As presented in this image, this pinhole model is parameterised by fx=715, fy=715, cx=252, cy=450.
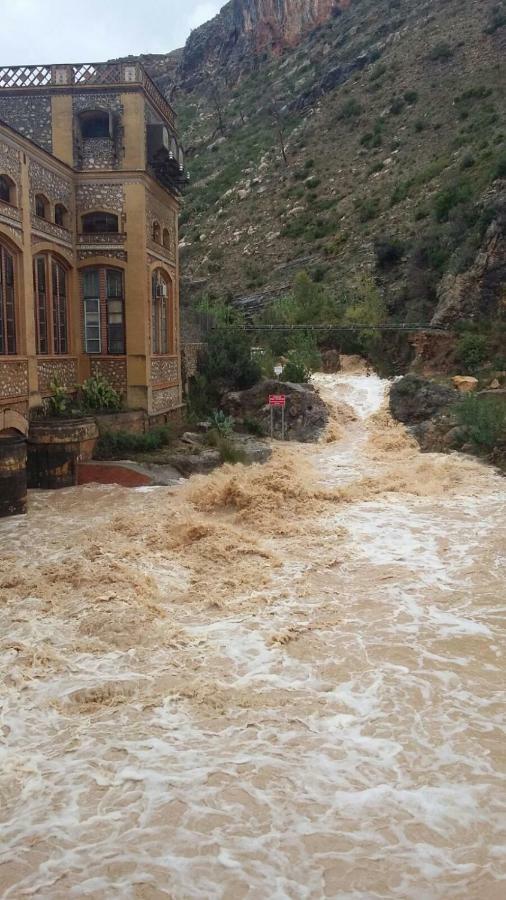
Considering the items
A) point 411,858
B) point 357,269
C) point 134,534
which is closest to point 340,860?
point 411,858

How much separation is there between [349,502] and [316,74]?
49807mm

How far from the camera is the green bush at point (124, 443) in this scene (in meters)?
16.2

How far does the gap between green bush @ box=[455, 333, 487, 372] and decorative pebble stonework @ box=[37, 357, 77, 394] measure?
45.6 ft

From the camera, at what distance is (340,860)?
4.74 m

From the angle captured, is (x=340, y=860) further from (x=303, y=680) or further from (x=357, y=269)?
(x=357, y=269)

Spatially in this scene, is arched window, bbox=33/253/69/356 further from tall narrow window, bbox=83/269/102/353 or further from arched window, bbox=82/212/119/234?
arched window, bbox=82/212/119/234

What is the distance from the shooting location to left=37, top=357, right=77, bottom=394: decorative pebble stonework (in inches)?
614

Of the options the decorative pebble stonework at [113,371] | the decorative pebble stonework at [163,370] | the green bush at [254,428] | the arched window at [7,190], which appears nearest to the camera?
the arched window at [7,190]

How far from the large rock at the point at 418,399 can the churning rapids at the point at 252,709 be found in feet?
30.6

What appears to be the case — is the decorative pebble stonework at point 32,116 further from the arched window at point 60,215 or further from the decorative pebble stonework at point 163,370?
the decorative pebble stonework at point 163,370

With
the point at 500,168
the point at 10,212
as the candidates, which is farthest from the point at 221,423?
the point at 500,168

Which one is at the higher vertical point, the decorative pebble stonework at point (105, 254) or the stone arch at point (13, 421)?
the decorative pebble stonework at point (105, 254)

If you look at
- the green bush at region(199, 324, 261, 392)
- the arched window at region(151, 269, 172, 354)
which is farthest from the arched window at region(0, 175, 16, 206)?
the green bush at region(199, 324, 261, 392)

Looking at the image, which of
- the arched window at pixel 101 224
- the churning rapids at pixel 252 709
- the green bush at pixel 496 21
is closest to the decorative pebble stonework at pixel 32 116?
the arched window at pixel 101 224
